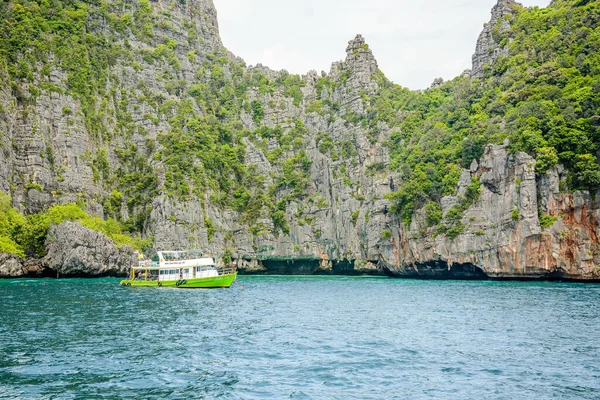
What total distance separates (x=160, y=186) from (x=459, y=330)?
267ft

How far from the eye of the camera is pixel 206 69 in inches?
5605

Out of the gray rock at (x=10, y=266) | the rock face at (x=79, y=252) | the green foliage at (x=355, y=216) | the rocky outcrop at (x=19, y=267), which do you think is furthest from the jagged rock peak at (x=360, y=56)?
the gray rock at (x=10, y=266)

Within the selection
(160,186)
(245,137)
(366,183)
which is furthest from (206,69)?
(366,183)

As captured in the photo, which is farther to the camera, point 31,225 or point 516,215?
point 31,225

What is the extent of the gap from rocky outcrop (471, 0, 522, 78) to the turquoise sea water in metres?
64.0

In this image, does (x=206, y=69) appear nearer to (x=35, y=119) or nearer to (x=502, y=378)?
(x=35, y=119)

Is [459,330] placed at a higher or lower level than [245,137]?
lower

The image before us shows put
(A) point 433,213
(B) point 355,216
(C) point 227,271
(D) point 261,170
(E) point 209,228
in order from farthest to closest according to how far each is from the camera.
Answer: (D) point 261,170
(B) point 355,216
(E) point 209,228
(C) point 227,271
(A) point 433,213

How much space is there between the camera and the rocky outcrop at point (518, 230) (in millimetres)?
66312

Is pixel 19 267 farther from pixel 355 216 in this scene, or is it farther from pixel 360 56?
pixel 360 56

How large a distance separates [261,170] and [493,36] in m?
55.3

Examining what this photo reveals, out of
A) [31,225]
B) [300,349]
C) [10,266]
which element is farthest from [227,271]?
[300,349]

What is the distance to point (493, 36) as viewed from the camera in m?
102

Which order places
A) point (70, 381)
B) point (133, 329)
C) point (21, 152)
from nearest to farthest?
point (70, 381), point (133, 329), point (21, 152)
